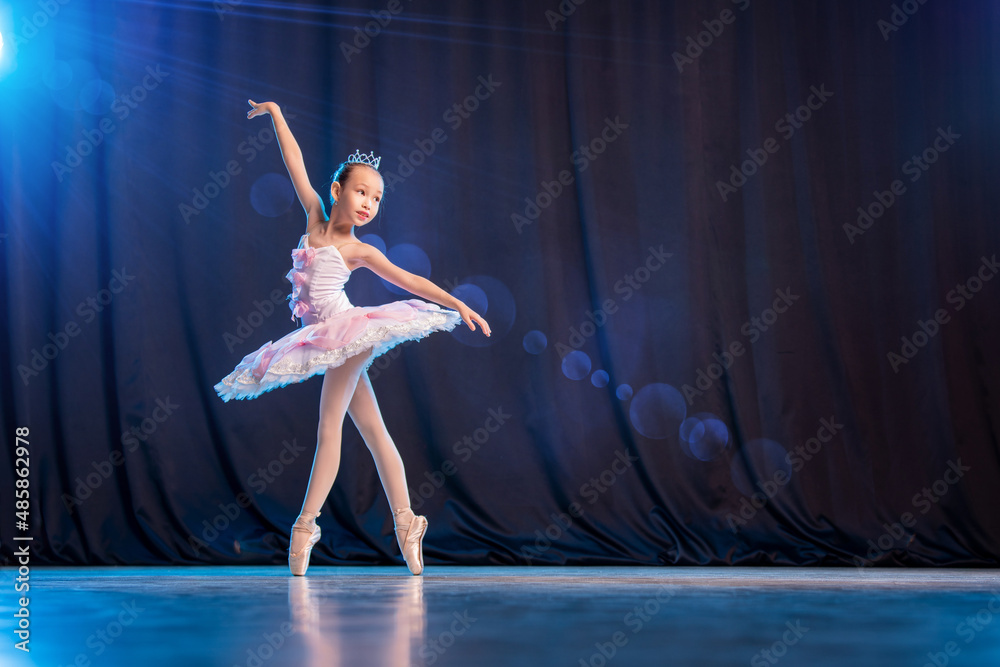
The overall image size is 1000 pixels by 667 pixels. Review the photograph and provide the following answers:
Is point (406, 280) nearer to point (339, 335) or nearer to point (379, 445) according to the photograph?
point (339, 335)

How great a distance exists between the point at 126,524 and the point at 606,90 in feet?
9.57

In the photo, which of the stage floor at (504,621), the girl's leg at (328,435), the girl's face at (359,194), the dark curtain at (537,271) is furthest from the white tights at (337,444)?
the dark curtain at (537,271)

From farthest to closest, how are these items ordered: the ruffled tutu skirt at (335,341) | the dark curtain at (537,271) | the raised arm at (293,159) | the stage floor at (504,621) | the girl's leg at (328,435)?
the dark curtain at (537,271) → the raised arm at (293,159) → the girl's leg at (328,435) → the ruffled tutu skirt at (335,341) → the stage floor at (504,621)

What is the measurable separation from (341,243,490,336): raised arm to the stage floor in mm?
797

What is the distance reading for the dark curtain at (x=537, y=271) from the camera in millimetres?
3992

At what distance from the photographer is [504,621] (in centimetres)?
181

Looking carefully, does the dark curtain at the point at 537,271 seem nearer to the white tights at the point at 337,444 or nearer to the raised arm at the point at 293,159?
the white tights at the point at 337,444

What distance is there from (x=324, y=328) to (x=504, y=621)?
1.33 meters

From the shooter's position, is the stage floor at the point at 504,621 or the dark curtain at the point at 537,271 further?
the dark curtain at the point at 537,271

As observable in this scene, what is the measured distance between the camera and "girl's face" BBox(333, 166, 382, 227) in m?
2.98

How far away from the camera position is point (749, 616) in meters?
1.89

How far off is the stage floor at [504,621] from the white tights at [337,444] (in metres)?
0.24

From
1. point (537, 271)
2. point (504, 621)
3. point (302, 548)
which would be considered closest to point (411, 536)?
point (302, 548)

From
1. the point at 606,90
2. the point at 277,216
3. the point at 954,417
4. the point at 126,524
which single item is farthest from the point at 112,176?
the point at 954,417
